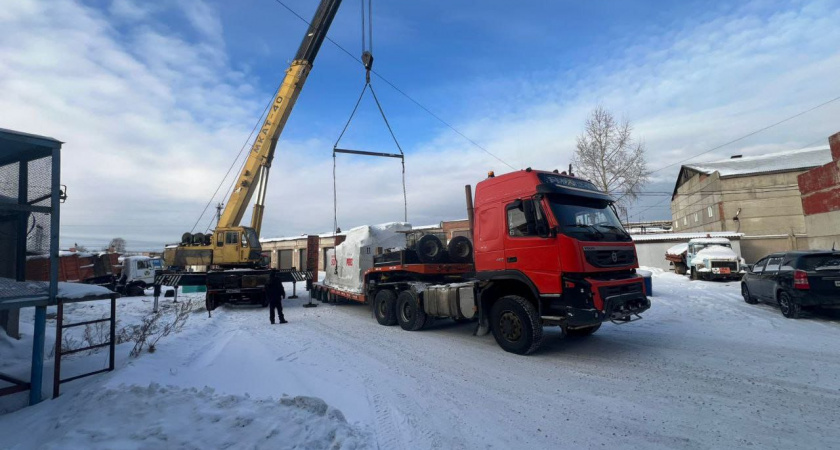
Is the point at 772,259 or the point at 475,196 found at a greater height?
the point at 475,196

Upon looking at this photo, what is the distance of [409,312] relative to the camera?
9.49 meters

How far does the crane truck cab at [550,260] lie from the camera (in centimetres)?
593

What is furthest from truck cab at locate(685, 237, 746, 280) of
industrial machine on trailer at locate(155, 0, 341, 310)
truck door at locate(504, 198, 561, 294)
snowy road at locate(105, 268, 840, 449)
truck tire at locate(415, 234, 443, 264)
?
industrial machine on trailer at locate(155, 0, 341, 310)

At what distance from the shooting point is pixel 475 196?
8.02 metres

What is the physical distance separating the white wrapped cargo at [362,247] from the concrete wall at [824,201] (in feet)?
76.5

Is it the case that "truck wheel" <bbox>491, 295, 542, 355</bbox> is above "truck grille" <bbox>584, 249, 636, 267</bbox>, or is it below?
below

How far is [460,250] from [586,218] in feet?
13.5

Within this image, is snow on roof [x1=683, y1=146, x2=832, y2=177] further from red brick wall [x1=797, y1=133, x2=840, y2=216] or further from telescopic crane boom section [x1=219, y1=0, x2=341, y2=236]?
telescopic crane boom section [x1=219, y1=0, x2=341, y2=236]

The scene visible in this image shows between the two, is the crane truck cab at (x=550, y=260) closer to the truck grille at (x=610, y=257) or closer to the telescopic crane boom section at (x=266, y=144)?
the truck grille at (x=610, y=257)

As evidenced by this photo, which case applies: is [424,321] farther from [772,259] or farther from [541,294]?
[772,259]

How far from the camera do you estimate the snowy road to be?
3.84 metres

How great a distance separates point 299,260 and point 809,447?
41.5 meters

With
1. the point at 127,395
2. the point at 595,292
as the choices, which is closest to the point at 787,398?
the point at 595,292

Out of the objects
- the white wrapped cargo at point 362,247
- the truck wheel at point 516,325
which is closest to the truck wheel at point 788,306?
the truck wheel at point 516,325
